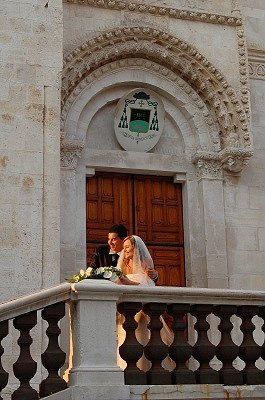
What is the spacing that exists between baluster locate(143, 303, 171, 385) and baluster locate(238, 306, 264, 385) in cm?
83

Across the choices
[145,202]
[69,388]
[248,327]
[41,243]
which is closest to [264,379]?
[248,327]

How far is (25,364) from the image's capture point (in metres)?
6.47

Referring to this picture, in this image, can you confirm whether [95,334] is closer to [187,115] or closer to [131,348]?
[131,348]

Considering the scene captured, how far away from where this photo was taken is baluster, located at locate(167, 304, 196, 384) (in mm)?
6848

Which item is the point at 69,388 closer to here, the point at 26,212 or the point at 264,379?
the point at 264,379

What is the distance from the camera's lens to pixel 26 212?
29.2 feet

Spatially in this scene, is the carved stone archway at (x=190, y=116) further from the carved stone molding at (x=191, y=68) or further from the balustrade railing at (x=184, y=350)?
the balustrade railing at (x=184, y=350)

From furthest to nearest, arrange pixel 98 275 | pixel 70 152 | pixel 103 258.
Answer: pixel 70 152, pixel 103 258, pixel 98 275

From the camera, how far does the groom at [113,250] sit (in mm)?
8734

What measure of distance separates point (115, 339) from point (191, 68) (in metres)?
5.94

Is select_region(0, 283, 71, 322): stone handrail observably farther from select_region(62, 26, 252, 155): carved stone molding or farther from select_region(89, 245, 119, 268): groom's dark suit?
select_region(62, 26, 252, 155): carved stone molding

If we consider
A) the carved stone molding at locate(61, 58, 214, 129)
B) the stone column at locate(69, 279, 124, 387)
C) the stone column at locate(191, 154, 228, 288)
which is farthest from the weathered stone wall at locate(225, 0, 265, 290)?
the stone column at locate(69, 279, 124, 387)

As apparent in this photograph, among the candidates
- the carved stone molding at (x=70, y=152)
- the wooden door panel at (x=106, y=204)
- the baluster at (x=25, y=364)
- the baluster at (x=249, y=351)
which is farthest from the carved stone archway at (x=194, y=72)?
the baluster at (x=25, y=364)

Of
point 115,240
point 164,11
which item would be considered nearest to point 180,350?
point 115,240
